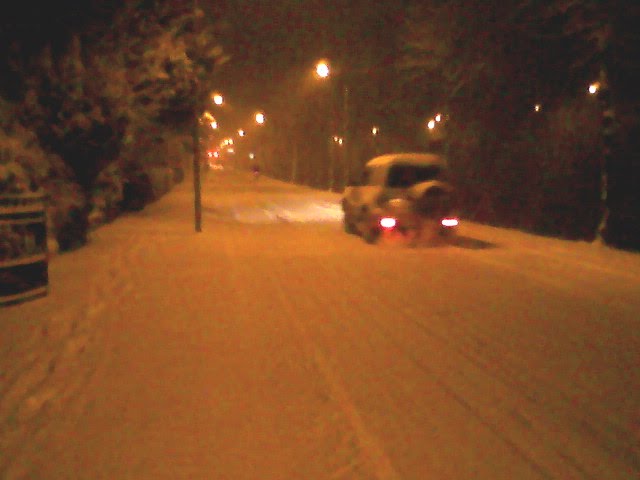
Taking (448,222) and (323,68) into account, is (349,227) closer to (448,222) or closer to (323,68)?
(448,222)

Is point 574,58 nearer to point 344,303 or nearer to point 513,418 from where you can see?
point 344,303

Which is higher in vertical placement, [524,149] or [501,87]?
[501,87]

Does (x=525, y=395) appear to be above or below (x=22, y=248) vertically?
above

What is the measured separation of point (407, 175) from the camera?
1847 centimetres

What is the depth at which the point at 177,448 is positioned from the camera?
5695mm

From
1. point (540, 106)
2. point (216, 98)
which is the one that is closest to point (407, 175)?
point (540, 106)

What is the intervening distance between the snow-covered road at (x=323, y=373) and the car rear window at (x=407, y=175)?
3.96 m

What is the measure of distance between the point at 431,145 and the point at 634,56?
50.2 ft

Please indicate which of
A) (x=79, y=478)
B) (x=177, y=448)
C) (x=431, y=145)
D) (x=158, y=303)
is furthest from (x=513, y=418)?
(x=431, y=145)

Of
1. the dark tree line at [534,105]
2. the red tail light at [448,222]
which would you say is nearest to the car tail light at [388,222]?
the red tail light at [448,222]

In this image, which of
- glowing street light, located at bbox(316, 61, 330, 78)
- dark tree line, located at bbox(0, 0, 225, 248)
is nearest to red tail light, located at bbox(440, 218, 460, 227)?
dark tree line, located at bbox(0, 0, 225, 248)

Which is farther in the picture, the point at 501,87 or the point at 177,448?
the point at 501,87

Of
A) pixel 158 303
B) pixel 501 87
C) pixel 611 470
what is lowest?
pixel 158 303

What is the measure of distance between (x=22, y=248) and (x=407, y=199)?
28.5 feet
